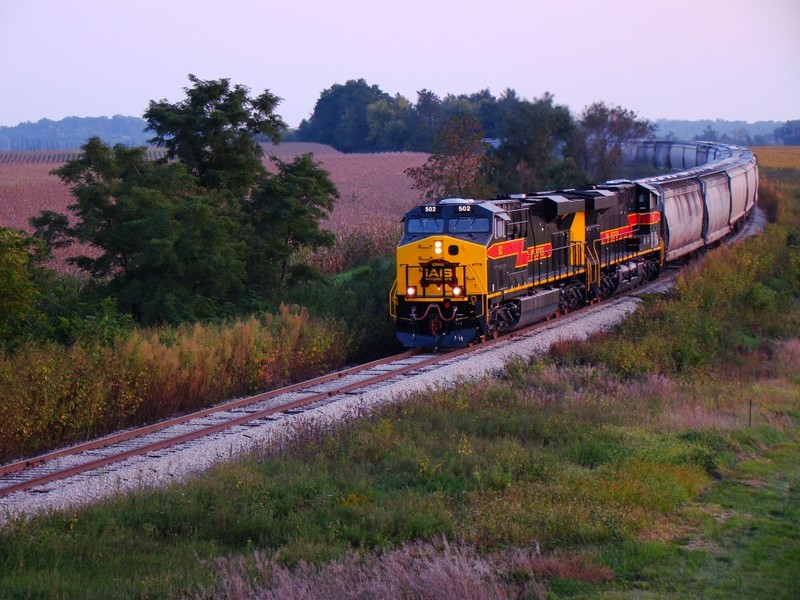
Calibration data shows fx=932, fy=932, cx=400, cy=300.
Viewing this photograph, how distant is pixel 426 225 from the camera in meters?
19.8

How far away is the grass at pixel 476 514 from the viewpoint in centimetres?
753

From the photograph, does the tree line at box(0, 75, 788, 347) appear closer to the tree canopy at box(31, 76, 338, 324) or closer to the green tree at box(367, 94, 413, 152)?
the tree canopy at box(31, 76, 338, 324)

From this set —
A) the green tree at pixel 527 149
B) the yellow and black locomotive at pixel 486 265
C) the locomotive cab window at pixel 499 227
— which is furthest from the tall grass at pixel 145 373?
the green tree at pixel 527 149

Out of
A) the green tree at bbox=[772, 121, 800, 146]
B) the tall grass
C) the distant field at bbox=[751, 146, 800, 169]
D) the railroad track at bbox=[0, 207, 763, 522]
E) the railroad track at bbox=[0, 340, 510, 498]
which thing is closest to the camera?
the railroad track at bbox=[0, 207, 763, 522]

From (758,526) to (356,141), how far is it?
101 metres

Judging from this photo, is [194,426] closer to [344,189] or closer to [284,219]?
[284,219]

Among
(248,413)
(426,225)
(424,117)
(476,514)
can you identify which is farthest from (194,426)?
(424,117)

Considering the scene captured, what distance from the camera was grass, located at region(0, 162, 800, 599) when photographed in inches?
296

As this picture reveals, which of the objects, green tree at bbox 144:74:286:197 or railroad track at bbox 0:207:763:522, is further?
green tree at bbox 144:74:286:197

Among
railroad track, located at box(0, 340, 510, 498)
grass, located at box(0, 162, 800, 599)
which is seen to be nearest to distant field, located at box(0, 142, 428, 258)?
railroad track, located at box(0, 340, 510, 498)

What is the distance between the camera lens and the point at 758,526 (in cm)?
930

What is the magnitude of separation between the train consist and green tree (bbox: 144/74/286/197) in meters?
7.29

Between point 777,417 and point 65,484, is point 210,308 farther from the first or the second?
point 777,417

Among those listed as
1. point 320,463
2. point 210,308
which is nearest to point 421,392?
point 320,463
